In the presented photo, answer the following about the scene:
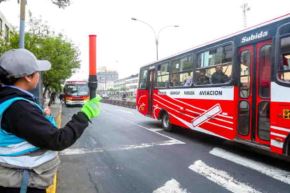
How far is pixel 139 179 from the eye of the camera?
686cm

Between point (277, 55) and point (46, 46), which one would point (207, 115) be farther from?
point (46, 46)

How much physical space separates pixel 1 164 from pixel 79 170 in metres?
5.47

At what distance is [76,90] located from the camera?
38.6m

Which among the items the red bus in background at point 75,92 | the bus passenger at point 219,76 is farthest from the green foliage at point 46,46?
the bus passenger at point 219,76

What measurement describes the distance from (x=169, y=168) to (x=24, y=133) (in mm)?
5804

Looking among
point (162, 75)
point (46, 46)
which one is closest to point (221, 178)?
point (162, 75)

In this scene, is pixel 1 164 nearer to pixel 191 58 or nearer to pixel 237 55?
pixel 237 55

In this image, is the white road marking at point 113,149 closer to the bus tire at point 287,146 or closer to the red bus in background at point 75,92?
the bus tire at point 287,146

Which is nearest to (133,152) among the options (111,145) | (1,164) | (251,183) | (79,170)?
(111,145)

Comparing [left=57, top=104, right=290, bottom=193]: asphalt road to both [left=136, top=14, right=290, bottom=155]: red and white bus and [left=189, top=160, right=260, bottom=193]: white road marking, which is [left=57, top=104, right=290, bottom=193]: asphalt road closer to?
[left=189, top=160, right=260, bottom=193]: white road marking

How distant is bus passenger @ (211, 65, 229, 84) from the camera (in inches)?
371

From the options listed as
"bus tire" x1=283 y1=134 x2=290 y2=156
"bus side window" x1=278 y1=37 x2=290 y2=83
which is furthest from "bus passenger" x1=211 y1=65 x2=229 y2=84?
"bus tire" x1=283 y1=134 x2=290 y2=156

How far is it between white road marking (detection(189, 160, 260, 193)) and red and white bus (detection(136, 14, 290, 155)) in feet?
4.05

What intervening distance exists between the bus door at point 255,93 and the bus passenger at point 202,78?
5.81 feet
